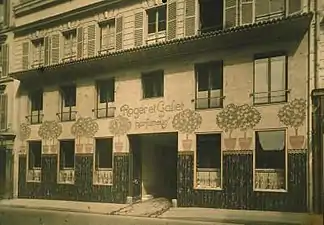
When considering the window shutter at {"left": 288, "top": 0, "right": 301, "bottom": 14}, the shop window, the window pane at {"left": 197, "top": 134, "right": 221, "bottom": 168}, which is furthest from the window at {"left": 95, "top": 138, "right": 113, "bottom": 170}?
the window shutter at {"left": 288, "top": 0, "right": 301, "bottom": 14}

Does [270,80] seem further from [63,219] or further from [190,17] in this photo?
[63,219]

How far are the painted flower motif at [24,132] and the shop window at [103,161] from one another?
1083 mm

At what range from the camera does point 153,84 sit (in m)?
6.86

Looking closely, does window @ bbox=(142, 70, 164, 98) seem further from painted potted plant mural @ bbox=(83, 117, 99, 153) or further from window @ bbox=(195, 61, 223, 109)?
painted potted plant mural @ bbox=(83, 117, 99, 153)

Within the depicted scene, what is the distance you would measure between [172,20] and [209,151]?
1.54 meters

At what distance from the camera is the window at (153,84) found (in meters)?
6.79

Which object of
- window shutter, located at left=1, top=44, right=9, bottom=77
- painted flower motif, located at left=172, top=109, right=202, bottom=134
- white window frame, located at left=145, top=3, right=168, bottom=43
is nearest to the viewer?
painted flower motif, located at left=172, top=109, right=202, bottom=134

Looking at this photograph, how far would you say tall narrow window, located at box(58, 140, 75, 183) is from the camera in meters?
7.45

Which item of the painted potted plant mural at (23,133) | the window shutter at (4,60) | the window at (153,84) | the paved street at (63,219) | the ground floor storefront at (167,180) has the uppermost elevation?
the window shutter at (4,60)

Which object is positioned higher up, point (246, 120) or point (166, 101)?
point (166, 101)

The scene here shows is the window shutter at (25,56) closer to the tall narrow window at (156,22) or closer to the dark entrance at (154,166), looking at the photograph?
the tall narrow window at (156,22)

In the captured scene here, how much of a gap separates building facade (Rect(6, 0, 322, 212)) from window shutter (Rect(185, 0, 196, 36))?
0.01 m

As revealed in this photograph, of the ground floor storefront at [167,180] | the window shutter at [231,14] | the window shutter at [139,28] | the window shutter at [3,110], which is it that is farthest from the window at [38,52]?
the window shutter at [231,14]

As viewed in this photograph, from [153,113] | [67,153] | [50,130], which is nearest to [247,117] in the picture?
[153,113]
